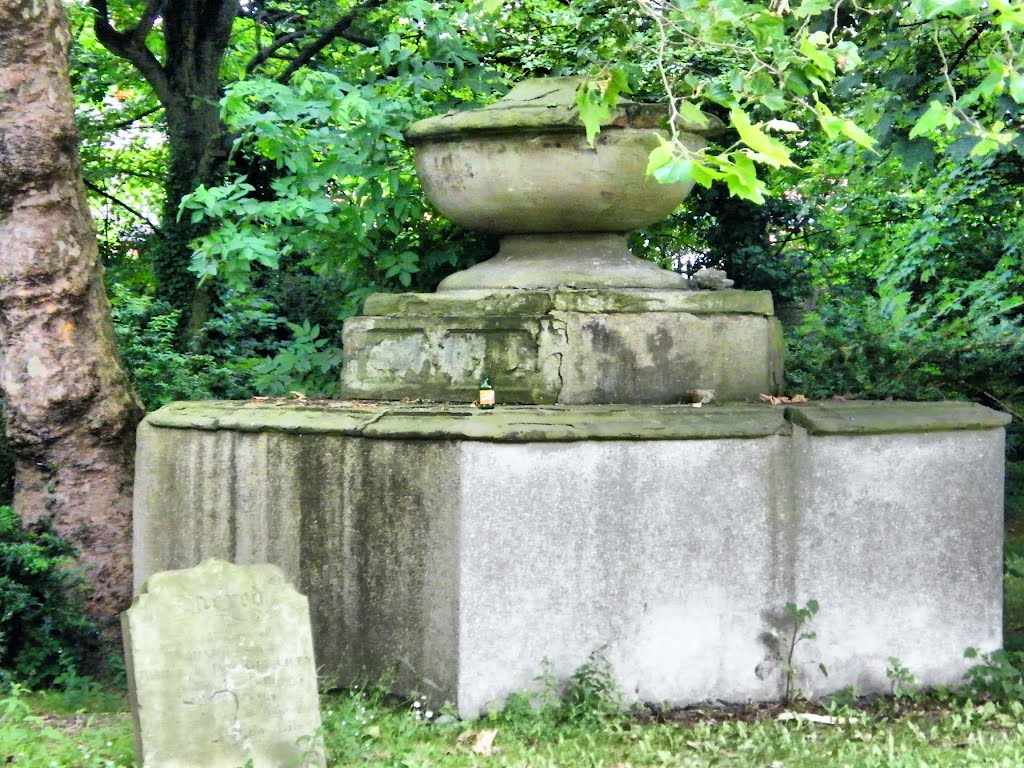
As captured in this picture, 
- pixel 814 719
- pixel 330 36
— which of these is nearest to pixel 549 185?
pixel 814 719

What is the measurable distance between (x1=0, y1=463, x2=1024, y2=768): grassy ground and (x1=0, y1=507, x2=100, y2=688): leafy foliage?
2.77ft

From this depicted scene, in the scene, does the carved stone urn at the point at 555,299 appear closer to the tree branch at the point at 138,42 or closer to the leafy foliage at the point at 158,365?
the leafy foliage at the point at 158,365

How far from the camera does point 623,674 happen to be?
4.71 metres

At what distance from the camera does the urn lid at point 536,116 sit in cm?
531

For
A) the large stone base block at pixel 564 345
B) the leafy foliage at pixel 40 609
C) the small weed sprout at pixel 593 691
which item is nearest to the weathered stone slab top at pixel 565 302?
the large stone base block at pixel 564 345

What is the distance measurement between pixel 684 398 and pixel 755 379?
383 millimetres

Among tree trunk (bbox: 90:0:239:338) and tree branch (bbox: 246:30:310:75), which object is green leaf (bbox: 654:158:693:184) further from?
tree branch (bbox: 246:30:310:75)

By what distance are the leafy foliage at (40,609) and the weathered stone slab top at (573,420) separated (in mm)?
1082

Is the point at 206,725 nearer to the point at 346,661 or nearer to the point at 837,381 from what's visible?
the point at 346,661

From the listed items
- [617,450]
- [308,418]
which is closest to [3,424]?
[308,418]

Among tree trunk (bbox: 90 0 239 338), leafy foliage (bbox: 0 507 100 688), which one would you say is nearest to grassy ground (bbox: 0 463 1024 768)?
leafy foliage (bbox: 0 507 100 688)

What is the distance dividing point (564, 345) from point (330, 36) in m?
9.80

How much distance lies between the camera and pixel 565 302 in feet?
→ 16.8

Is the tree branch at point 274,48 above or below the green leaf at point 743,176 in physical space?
above
